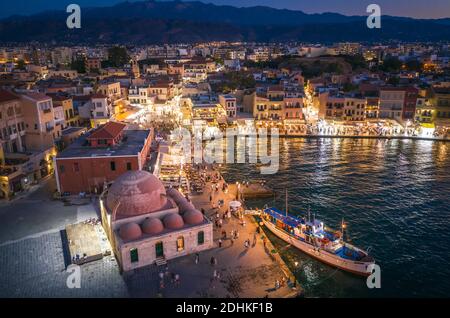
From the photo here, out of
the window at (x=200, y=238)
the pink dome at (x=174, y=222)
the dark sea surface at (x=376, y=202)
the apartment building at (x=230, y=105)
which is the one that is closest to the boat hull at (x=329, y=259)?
the dark sea surface at (x=376, y=202)

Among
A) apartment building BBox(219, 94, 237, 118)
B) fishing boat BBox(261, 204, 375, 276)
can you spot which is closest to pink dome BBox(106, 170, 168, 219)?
fishing boat BBox(261, 204, 375, 276)

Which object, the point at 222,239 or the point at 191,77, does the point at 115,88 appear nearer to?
the point at 191,77

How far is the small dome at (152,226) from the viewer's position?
2784 cm

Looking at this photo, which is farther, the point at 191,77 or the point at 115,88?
the point at 191,77

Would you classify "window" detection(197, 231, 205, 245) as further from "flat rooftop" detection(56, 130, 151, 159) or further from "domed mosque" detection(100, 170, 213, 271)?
"flat rooftop" detection(56, 130, 151, 159)

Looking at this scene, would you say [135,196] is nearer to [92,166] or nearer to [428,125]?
[92,166]

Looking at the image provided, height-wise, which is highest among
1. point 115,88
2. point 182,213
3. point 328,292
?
point 115,88

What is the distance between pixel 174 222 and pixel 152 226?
1697mm

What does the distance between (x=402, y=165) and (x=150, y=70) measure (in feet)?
308

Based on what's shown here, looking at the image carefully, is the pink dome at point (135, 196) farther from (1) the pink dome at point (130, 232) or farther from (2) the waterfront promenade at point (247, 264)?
(2) the waterfront promenade at point (247, 264)

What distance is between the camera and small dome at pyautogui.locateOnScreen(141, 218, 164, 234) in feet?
91.4

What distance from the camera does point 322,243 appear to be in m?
31.7

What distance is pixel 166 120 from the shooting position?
263ft
